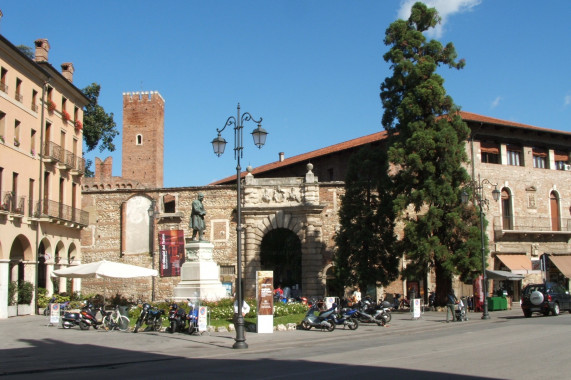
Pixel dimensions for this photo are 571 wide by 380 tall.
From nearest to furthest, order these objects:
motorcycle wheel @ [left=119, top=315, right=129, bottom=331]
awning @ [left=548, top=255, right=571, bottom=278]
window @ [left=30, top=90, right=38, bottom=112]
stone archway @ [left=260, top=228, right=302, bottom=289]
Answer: motorcycle wheel @ [left=119, top=315, right=129, bottom=331] < window @ [left=30, top=90, right=38, bottom=112] < stone archway @ [left=260, top=228, right=302, bottom=289] < awning @ [left=548, top=255, right=571, bottom=278]

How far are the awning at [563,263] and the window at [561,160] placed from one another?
681 cm

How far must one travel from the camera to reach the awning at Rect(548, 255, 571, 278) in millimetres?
40812

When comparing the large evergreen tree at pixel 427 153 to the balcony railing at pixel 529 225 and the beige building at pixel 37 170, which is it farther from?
the beige building at pixel 37 170

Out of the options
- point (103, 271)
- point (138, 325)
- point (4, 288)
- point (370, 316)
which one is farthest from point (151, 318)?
point (4, 288)

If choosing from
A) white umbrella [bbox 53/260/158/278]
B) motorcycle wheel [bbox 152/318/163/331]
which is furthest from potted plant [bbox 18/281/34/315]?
motorcycle wheel [bbox 152/318/163/331]

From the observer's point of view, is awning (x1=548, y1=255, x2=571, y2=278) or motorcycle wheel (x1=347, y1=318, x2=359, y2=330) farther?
awning (x1=548, y1=255, x2=571, y2=278)

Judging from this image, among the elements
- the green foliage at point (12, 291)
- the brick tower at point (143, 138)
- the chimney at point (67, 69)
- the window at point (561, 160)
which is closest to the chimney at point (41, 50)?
the chimney at point (67, 69)

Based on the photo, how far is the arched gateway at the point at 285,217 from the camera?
125ft

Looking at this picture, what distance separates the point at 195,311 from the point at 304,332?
401cm

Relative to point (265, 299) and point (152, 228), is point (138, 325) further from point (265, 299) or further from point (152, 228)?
point (152, 228)

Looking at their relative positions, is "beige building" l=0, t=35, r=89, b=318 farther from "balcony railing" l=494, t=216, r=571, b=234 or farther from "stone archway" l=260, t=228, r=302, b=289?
"balcony railing" l=494, t=216, r=571, b=234

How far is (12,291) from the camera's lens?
27.8 metres

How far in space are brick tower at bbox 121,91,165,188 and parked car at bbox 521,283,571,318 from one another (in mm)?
43450

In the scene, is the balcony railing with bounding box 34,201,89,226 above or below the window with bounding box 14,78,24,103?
below
